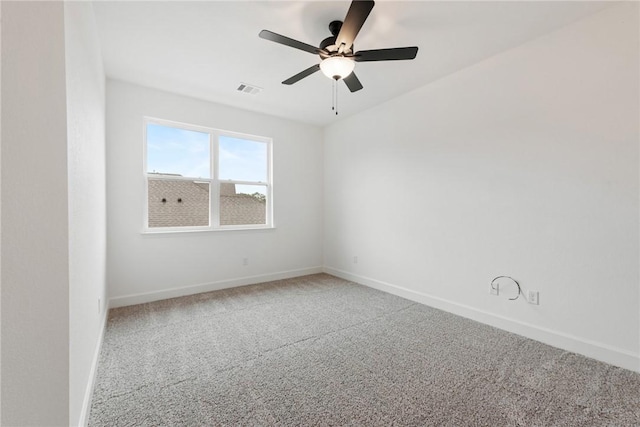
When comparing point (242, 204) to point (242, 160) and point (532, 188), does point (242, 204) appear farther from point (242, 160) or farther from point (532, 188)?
point (532, 188)

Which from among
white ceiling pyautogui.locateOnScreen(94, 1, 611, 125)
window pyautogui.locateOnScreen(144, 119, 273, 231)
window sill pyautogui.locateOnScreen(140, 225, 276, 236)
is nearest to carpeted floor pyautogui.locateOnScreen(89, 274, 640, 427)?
window sill pyautogui.locateOnScreen(140, 225, 276, 236)

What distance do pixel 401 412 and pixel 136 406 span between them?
1.58 m

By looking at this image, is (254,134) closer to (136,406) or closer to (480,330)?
(136,406)

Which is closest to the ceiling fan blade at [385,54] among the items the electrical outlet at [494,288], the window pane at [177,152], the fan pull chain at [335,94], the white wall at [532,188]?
the fan pull chain at [335,94]

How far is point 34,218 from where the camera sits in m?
Answer: 1.02

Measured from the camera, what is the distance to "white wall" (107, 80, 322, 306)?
3.26 m

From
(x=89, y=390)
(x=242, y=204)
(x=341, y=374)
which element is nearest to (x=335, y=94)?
(x=242, y=204)

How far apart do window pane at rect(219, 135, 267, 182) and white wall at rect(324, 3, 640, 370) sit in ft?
6.43

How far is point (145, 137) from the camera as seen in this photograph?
136 inches

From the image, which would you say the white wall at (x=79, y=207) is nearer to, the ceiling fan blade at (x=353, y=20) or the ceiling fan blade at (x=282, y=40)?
the ceiling fan blade at (x=282, y=40)

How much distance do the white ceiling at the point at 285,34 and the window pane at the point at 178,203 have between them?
123 cm

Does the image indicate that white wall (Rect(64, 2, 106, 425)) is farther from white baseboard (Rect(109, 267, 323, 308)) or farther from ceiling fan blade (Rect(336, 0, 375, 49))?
white baseboard (Rect(109, 267, 323, 308))

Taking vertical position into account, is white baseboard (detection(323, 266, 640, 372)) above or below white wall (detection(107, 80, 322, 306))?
below

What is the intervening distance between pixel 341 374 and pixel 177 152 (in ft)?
11.1
